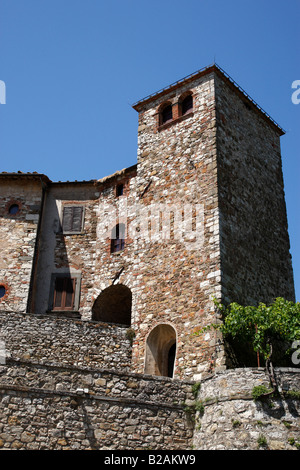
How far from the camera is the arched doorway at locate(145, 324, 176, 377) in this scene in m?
17.4

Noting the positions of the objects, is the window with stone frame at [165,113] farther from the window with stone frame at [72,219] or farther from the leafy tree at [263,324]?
the leafy tree at [263,324]

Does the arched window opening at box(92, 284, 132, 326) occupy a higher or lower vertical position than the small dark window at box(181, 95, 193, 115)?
lower

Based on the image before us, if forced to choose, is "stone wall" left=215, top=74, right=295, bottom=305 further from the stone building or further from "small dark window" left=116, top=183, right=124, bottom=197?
"small dark window" left=116, top=183, right=124, bottom=197

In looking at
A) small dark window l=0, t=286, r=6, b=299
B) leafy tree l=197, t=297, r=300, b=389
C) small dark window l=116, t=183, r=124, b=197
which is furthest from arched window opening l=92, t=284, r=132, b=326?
leafy tree l=197, t=297, r=300, b=389

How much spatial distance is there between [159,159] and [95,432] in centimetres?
1012

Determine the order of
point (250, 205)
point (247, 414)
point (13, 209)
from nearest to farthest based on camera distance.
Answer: point (247, 414) → point (250, 205) → point (13, 209)

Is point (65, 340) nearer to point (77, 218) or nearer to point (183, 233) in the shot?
point (183, 233)

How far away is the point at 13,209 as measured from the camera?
22.3 metres

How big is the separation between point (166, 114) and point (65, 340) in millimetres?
8917

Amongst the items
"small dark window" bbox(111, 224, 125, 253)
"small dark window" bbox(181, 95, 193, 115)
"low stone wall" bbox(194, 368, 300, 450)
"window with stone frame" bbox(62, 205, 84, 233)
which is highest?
"small dark window" bbox(181, 95, 193, 115)

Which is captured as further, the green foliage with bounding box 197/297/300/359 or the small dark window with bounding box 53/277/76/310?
the small dark window with bounding box 53/277/76/310

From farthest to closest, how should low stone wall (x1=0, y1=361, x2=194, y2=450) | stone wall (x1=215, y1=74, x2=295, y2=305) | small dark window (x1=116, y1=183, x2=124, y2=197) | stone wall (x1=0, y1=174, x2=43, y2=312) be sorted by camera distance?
small dark window (x1=116, y1=183, x2=124, y2=197), stone wall (x1=0, y1=174, x2=43, y2=312), stone wall (x1=215, y1=74, x2=295, y2=305), low stone wall (x1=0, y1=361, x2=194, y2=450)

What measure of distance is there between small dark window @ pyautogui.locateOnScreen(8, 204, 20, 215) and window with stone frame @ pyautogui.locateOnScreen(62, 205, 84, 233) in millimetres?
1738

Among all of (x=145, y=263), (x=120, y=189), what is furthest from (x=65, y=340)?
(x=120, y=189)
